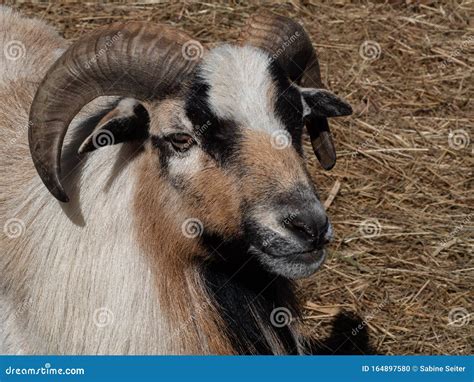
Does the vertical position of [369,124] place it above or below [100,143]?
below

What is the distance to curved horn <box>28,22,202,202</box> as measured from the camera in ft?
16.6

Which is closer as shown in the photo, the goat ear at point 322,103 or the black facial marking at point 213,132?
the black facial marking at point 213,132

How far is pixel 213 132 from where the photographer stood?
497cm

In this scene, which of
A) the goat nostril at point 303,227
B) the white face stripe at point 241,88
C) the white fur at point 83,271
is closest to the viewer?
the goat nostril at point 303,227

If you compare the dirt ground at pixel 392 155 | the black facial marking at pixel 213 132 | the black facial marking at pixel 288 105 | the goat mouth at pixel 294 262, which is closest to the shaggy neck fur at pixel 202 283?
the goat mouth at pixel 294 262

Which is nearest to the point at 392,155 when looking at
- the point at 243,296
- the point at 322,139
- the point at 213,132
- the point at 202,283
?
the point at 322,139

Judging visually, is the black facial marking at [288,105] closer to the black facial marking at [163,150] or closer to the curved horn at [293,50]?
the curved horn at [293,50]

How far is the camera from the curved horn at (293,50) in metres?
5.57

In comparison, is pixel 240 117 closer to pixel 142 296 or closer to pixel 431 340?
pixel 142 296

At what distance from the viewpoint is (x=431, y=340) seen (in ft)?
23.0

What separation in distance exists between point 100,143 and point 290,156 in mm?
1033

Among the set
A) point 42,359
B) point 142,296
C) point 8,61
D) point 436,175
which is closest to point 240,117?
point 142,296

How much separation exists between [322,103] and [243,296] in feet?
4.13

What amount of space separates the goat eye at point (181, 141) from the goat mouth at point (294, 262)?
641mm
